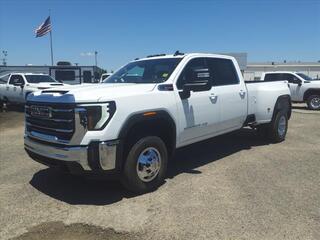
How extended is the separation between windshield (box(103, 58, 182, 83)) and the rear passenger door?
94cm

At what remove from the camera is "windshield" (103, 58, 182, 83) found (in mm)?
6207

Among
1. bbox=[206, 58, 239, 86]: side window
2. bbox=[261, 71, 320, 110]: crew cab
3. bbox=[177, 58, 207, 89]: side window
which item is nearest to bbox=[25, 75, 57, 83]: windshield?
bbox=[261, 71, 320, 110]: crew cab

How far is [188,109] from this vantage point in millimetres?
6070

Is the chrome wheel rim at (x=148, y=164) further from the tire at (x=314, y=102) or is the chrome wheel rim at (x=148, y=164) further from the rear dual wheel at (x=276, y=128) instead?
the tire at (x=314, y=102)

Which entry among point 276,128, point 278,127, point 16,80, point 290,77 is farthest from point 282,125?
point 16,80

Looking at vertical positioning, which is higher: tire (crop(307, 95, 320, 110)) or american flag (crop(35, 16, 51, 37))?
american flag (crop(35, 16, 51, 37))

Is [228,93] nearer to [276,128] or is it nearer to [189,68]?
[189,68]

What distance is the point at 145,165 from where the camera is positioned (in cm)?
543

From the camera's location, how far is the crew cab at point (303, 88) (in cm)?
1917

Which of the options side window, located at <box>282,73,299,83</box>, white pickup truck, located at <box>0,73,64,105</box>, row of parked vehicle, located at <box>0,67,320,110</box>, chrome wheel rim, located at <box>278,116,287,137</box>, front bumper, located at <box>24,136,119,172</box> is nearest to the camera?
front bumper, located at <box>24,136,119,172</box>

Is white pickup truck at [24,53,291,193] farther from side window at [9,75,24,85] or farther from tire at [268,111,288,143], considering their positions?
side window at [9,75,24,85]

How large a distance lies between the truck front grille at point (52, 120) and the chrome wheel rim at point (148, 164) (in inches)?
42.4

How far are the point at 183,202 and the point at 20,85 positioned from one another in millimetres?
15006

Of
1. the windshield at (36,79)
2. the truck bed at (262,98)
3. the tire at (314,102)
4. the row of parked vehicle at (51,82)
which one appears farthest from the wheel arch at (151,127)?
the tire at (314,102)
